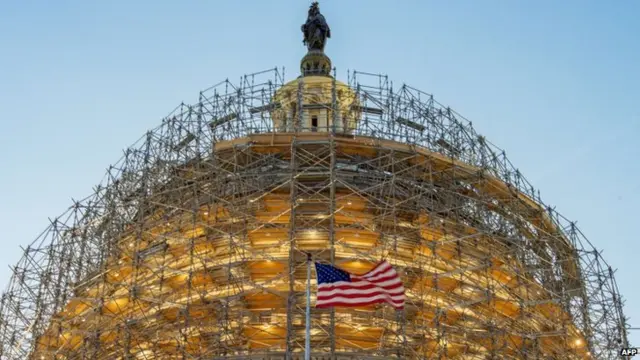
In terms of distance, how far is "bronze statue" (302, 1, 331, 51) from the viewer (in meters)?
54.8

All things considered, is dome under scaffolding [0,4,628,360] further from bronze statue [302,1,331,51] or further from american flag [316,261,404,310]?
bronze statue [302,1,331,51]

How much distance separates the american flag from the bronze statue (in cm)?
2772

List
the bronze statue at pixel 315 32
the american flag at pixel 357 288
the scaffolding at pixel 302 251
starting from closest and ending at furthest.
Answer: the american flag at pixel 357 288, the scaffolding at pixel 302 251, the bronze statue at pixel 315 32

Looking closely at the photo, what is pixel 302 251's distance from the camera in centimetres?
3441

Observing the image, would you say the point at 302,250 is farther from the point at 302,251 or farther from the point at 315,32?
the point at 315,32

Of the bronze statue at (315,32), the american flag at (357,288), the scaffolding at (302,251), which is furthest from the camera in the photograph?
the bronze statue at (315,32)

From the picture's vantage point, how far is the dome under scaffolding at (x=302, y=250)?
34.1 meters

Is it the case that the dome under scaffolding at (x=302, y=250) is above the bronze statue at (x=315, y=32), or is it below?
below

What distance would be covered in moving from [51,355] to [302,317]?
10.7 meters

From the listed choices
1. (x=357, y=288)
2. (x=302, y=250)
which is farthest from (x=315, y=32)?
(x=357, y=288)

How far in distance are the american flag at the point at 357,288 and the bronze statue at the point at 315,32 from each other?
91.0ft

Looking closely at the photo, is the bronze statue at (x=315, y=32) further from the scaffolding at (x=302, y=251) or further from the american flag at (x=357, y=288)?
the american flag at (x=357, y=288)

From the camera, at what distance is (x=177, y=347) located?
33.3 metres

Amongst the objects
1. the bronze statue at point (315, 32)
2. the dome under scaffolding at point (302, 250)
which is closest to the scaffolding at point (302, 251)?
the dome under scaffolding at point (302, 250)
